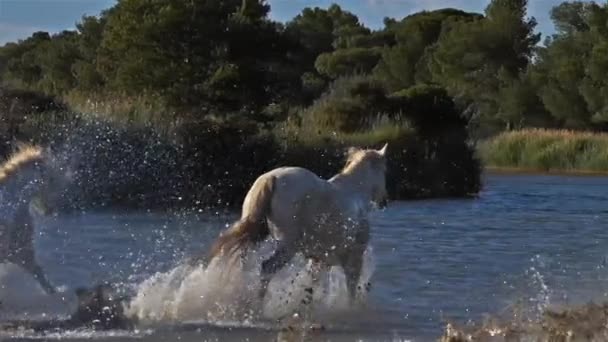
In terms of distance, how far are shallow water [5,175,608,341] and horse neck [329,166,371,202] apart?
85 cm

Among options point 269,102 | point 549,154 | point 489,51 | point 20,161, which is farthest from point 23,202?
point 489,51

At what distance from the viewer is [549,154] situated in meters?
34.6

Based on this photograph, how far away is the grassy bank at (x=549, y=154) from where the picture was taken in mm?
34250

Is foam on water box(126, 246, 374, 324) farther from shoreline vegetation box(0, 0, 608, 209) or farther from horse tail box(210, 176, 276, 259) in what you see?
shoreline vegetation box(0, 0, 608, 209)

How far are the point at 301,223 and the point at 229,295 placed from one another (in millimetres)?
703

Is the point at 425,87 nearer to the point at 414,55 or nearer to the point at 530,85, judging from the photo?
the point at 530,85

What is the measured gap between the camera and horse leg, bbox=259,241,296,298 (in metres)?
8.55

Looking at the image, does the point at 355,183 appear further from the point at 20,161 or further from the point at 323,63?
the point at 323,63

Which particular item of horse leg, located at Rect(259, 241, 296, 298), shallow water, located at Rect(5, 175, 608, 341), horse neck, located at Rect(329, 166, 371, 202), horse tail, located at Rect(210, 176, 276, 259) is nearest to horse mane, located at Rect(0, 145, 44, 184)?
shallow water, located at Rect(5, 175, 608, 341)

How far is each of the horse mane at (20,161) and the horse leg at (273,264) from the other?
1.89 m

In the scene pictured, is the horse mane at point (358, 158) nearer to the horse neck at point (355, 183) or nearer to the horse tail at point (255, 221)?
the horse neck at point (355, 183)

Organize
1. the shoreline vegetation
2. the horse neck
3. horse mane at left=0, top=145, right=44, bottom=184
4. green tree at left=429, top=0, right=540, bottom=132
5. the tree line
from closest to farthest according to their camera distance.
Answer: horse mane at left=0, top=145, right=44, bottom=184 < the horse neck < the shoreline vegetation < the tree line < green tree at left=429, top=0, right=540, bottom=132

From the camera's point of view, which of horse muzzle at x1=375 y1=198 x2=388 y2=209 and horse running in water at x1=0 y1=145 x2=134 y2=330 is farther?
horse muzzle at x1=375 y1=198 x2=388 y2=209

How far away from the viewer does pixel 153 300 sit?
8.77m
